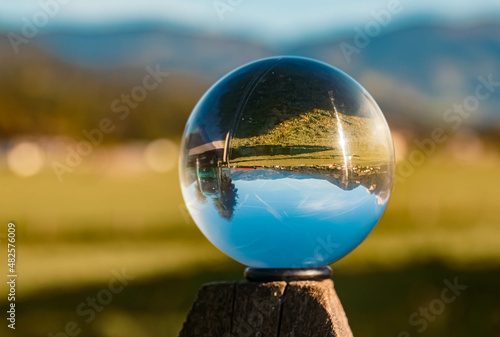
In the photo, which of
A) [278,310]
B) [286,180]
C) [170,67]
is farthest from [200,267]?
[170,67]

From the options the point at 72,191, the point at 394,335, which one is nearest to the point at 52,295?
the point at 394,335

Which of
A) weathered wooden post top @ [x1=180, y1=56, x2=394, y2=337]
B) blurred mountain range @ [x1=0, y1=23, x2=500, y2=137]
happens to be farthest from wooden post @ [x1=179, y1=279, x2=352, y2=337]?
blurred mountain range @ [x1=0, y1=23, x2=500, y2=137]

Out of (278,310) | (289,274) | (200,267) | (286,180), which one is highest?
(286,180)

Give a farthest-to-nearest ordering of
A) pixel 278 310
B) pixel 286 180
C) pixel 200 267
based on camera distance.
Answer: pixel 200 267
pixel 278 310
pixel 286 180

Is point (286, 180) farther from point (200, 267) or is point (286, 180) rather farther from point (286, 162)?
point (200, 267)

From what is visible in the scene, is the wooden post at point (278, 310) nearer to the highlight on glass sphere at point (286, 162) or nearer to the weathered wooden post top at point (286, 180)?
the weathered wooden post top at point (286, 180)

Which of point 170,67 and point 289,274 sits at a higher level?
point 170,67

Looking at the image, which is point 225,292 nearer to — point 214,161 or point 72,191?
point 214,161
